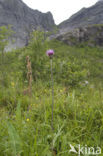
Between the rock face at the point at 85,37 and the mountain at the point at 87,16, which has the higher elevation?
the mountain at the point at 87,16

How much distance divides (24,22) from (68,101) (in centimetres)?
6274

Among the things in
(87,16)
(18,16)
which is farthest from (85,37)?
(87,16)

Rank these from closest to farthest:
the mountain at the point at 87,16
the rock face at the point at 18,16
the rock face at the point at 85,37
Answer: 1. the rock face at the point at 85,37
2. the rock face at the point at 18,16
3. the mountain at the point at 87,16

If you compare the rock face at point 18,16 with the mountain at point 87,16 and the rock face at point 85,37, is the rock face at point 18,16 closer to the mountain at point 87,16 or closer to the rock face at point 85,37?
the mountain at point 87,16

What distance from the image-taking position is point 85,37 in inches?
1158

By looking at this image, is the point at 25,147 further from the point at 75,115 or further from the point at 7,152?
the point at 75,115

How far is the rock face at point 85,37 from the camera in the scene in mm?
28062

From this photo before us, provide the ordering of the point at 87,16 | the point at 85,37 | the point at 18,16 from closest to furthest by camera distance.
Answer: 1. the point at 85,37
2. the point at 18,16
3. the point at 87,16

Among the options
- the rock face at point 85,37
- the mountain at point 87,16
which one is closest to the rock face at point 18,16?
the mountain at point 87,16

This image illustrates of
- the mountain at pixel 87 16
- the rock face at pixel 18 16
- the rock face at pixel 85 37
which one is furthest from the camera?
the mountain at pixel 87 16

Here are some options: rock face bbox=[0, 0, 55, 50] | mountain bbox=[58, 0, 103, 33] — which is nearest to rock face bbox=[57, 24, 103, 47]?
rock face bbox=[0, 0, 55, 50]

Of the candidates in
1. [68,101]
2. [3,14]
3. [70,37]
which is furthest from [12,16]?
[68,101]

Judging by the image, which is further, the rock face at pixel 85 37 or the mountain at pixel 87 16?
the mountain at pixel 87 16

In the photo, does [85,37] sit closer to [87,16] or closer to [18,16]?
[18,16]
